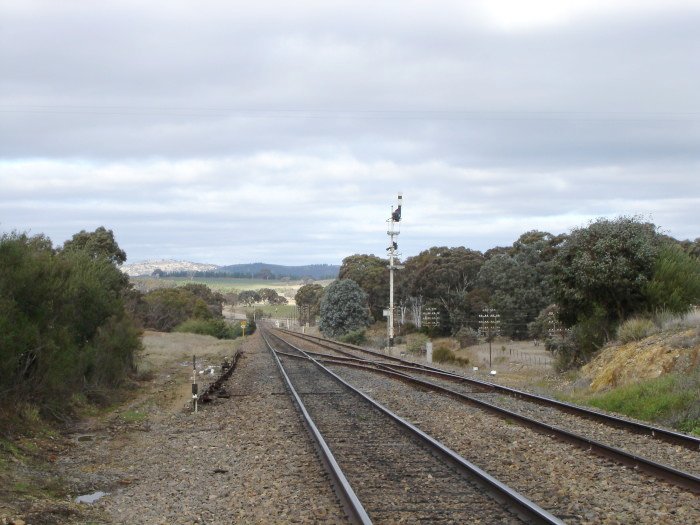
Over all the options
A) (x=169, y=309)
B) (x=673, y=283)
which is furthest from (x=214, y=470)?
(x=169, y=309)

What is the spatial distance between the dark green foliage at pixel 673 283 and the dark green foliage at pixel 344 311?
48765mm

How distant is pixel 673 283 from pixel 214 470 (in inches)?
745

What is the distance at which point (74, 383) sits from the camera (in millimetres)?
19219

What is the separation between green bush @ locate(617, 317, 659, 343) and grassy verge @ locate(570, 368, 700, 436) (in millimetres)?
4777

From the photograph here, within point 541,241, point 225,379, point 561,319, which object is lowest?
point 225,379

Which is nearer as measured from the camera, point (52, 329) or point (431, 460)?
point (431, 460)

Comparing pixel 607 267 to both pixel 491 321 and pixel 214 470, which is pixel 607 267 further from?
pixel 491 321

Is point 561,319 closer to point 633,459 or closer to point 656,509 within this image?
point 633,459

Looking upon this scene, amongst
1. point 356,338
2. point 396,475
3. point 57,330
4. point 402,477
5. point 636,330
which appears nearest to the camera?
point 402,477

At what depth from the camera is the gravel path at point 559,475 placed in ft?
27.7

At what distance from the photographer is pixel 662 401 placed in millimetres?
15711

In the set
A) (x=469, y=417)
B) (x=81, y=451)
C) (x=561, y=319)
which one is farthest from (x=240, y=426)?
(x=561, y=319)

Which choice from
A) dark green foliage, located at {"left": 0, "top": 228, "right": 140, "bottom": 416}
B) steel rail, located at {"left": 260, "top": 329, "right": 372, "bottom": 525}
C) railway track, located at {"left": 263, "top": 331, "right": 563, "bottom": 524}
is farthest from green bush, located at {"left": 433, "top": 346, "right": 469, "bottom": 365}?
steel rail, located at {"left": 260, "top": 329, "right": 372, "bottom": 525}

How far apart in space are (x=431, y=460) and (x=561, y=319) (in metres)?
19.4
